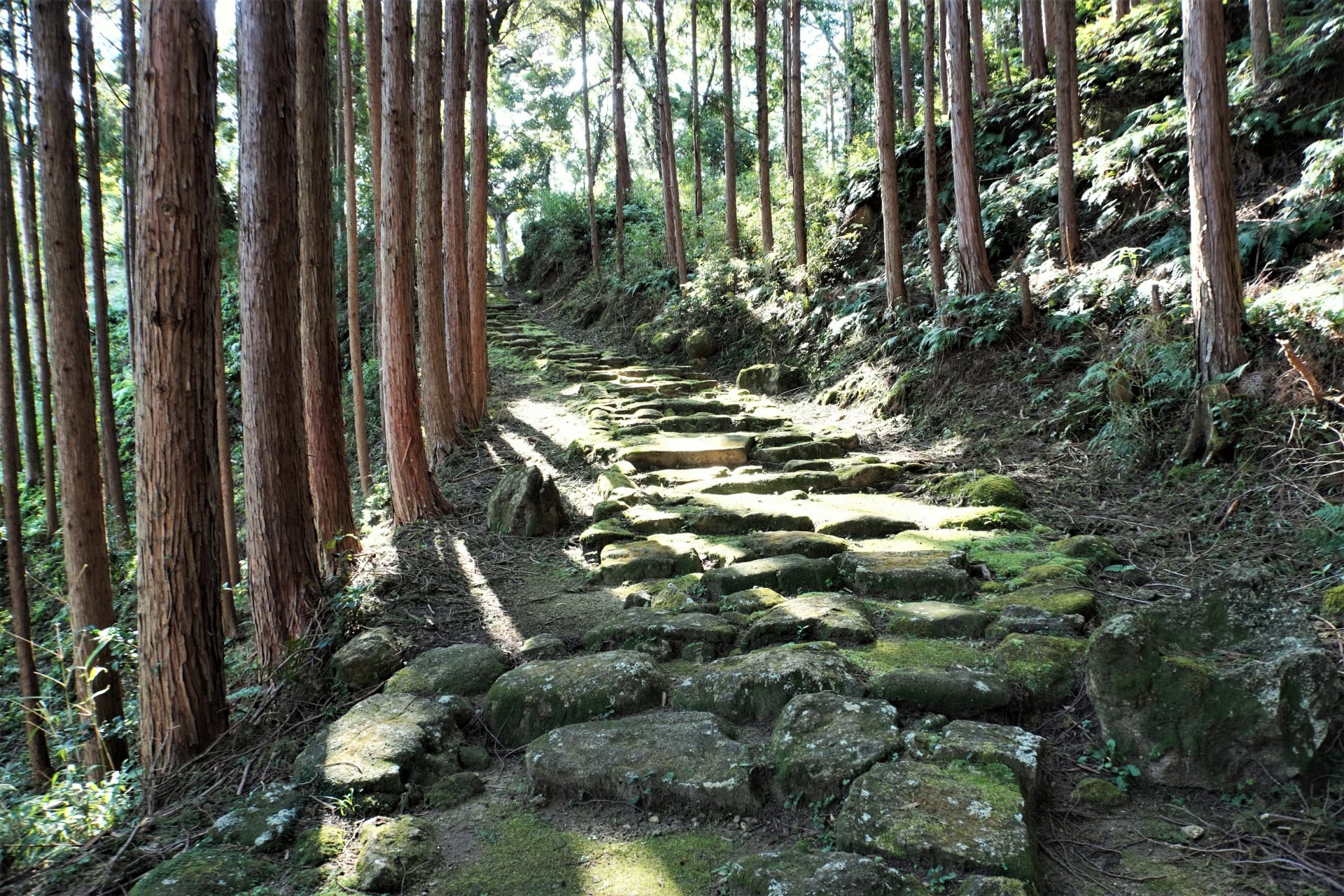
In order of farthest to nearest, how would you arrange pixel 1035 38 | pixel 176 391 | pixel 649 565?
1. pixel 1035 38
2. pixel 649 565
3. pixel 176 391

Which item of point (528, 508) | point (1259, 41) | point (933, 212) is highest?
point (1259, 41)

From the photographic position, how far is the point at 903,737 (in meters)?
2.67

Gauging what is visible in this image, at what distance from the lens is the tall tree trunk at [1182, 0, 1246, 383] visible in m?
5.62

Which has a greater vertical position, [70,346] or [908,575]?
[70,346]

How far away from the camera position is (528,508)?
6.27 meters

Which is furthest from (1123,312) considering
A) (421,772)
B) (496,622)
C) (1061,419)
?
(421,772)

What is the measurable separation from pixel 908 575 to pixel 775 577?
2.57 ft

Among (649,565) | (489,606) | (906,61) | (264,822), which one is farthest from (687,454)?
(906,61)

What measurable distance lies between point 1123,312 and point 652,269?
1259 centimetres

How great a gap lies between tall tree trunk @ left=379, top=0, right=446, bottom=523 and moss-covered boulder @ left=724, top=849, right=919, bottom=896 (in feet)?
17.1

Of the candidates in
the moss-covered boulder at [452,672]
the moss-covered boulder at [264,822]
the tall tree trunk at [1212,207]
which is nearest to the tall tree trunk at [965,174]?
the tall tree trunk at [1212,207]

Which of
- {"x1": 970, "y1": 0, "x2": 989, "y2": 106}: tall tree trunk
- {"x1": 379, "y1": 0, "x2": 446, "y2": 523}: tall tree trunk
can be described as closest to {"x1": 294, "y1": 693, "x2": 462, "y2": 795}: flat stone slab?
{"x1": 379, "y1": 0, "x2": 446, "y2": 523}: tall tree trunk

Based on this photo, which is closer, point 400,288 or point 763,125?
point 400,288

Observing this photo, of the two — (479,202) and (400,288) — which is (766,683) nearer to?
(400,288)
